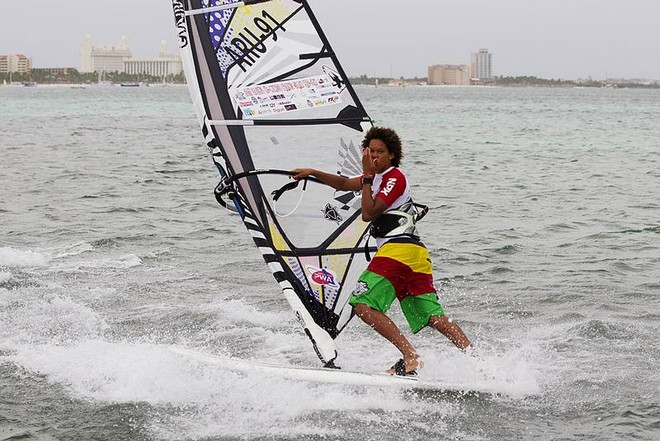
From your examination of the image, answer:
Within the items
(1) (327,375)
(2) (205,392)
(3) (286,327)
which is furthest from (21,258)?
(1) (327,375)

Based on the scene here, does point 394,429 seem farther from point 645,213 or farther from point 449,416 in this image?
point 645,213

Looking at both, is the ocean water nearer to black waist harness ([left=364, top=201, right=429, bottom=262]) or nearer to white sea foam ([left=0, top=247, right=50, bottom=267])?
white sea foam ([left=0, top=247, right=50, bottom=267])

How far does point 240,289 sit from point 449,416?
3699 millimetres

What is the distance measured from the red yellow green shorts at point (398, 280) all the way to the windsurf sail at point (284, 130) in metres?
0.44

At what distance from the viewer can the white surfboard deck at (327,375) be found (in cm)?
568

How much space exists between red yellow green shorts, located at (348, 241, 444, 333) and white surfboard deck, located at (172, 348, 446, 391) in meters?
0.40

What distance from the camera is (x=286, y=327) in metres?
7.41

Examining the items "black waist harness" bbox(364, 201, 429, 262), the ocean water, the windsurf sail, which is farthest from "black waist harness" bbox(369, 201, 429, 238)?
the ocean water

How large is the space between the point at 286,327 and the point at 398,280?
73.7 inches

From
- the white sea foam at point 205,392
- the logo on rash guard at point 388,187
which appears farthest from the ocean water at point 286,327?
the logo on rash guard at point 388,187

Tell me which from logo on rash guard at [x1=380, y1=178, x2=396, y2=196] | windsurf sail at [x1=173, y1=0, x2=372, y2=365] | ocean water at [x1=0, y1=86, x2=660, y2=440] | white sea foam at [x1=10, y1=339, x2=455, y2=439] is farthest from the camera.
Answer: windsurf sail at [x1=173, y1=0, x2=372, y2=365]

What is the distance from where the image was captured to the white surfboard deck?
18.6 feet

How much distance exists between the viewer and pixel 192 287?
8.84m

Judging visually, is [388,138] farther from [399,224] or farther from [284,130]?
[284,130]
